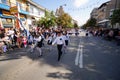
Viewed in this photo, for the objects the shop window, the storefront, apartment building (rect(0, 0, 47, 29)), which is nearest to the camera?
apartment building (rect(0, 0, 47, 29))

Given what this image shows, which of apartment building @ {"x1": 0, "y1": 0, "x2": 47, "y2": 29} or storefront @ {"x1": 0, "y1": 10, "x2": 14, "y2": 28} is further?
storefront @ {"x1": 0, "y1": 10, "x2": 14, "y2": 28}

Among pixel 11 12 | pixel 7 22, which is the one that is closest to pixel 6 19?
pixel 7 22

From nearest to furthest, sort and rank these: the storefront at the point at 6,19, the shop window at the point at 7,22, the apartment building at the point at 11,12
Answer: the apartment building at the point at 11,12 → the storefront at the point at 6,19 → the shop window at the point at 7,22

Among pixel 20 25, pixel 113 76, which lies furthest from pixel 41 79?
pixel 20 25

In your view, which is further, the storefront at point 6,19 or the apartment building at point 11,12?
the storefront at point 6,19

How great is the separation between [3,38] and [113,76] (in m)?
9.19

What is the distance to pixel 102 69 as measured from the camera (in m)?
7.04

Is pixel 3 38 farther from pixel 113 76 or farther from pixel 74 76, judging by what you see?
pixel 113 76

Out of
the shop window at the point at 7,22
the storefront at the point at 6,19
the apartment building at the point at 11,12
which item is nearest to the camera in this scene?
the apartment building at the point at 11,12

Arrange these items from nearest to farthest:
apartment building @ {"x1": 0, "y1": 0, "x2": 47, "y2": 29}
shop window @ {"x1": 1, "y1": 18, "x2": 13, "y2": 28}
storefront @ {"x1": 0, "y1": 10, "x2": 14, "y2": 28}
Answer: apartment building @ {"x1": 0, "y1": 0, "x2": 47, "y2": 29} → storefront @ {"x1": 0, "y1": 10, "x2": 14, "y2": 28} → shop window @ {"x1": 1, "y1": 18, "x2": 13, "y2": 28}

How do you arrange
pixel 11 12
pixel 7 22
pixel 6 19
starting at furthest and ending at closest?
pixel 7 22 → pixel 6 19 → pixel 11 12

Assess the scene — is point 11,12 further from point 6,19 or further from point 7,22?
point 7,22

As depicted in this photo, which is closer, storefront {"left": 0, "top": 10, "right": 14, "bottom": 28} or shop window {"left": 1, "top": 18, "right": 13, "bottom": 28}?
storefront {"left": 0, "top": 10, "right": 14, "bottom": 28}

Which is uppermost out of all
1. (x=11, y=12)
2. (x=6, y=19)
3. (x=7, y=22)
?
(x=11, y=12)
